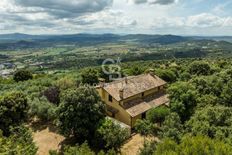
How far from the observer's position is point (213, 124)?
27969 mm

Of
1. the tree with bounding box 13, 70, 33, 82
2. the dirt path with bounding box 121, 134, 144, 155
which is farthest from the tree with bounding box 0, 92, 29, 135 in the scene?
the tree with bounding box 13, 70, 33, 82

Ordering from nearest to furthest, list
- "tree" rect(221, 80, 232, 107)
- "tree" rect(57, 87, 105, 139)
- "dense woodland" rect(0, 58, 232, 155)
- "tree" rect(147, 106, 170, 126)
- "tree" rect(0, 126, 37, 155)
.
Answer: "tree" rect(0, 126, 37, 155) < "dense woodland" rect(0, 58, 232, 155) < "tree" rect(57, 87, 105, 139) < "tree" rect(221, 80, 232, 107) < "tree" rect(147, 106, 170, 126)

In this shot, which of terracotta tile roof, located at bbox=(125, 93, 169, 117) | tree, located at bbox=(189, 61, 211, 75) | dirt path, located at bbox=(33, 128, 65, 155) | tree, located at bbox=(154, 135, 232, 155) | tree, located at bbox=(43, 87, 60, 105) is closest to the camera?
tree, located at bbox=(154, 135, 232, 155)

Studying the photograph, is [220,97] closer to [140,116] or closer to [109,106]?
[140,116]

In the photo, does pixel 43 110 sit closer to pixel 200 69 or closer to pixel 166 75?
pixel 166 75

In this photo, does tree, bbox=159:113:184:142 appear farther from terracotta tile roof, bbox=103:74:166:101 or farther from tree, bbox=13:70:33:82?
tree, bbox=13:70:33:82

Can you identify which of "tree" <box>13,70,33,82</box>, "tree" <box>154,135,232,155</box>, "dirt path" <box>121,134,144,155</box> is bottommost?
"tree" <box>13,70,33,82</box>

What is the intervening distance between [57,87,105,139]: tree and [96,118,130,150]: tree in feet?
4.35

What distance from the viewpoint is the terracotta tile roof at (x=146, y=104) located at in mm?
40578

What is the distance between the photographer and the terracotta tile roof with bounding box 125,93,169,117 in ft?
133

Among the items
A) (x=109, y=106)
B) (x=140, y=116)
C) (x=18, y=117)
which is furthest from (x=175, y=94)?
(x=18, y=117)

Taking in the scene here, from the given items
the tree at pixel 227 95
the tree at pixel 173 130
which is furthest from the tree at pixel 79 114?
the tree at pixel 227 95

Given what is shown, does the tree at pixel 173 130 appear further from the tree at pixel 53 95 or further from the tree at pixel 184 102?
the tree at pixel 53 95

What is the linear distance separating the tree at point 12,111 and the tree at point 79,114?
6309 millimetres
